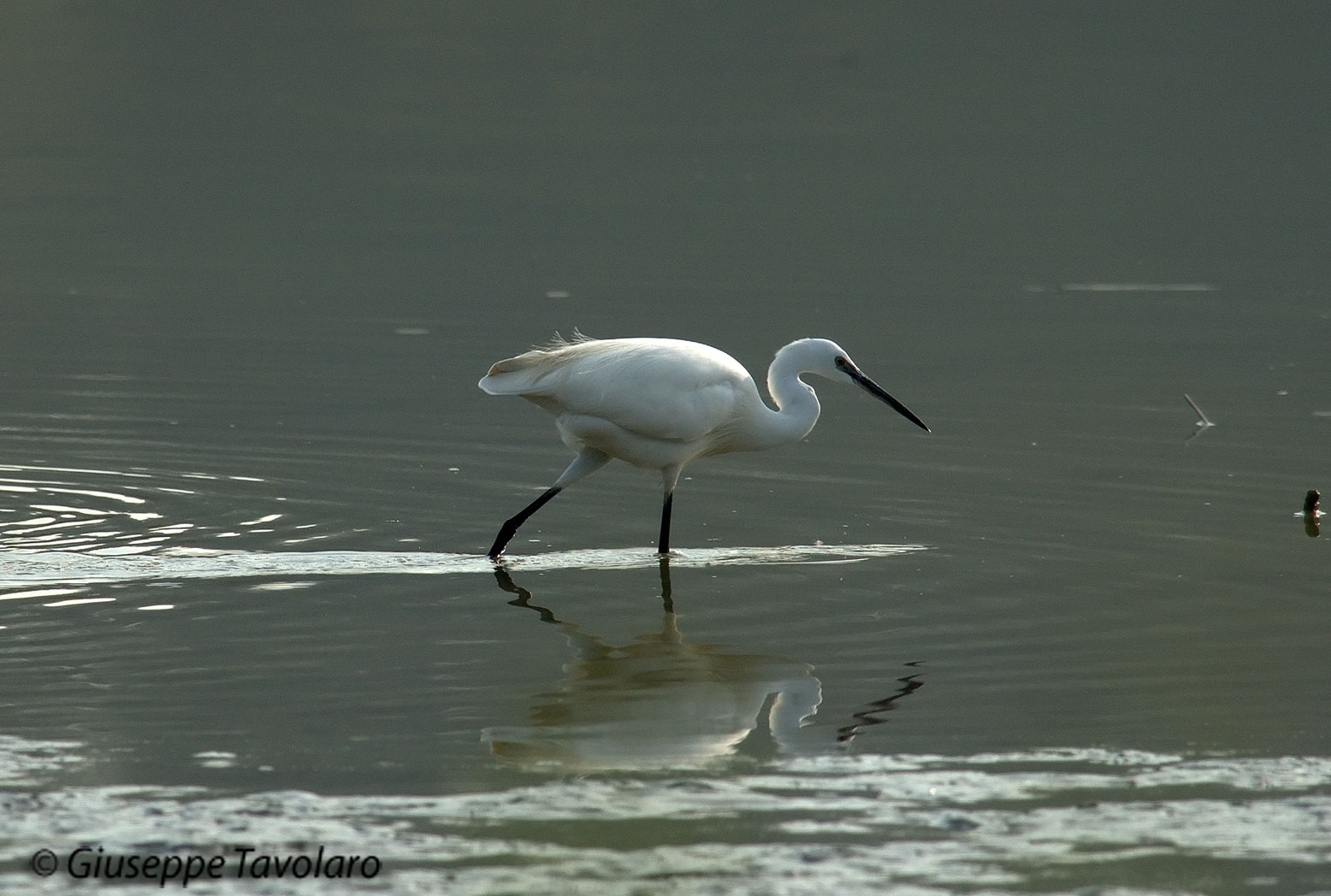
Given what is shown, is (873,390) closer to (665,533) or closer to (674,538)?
(674,538)

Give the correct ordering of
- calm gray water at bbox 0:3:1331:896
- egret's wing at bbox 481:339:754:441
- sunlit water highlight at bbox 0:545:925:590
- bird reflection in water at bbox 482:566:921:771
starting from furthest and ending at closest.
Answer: egret's wing at bbox 481:339:754:441
sunlit water highlight at bbox 0:545:925:590
bird reflection in water at bbox 482:566:921:771
calm gray water at bbox 0:3:1331:896

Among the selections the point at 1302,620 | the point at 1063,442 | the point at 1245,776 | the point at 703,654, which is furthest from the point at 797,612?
the point at 1063,442

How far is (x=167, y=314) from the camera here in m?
18.2

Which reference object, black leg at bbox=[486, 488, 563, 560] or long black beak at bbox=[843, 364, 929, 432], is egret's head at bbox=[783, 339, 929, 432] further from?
black leg at bbox=[486, 488, 563, 560]

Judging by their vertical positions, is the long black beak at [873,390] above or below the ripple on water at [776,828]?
above

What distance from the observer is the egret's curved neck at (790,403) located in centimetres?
1102

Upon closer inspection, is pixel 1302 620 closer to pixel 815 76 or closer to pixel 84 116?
pixel 84 116

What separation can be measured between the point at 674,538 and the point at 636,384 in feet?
3.63

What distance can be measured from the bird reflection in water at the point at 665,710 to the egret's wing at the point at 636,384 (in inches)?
60.5

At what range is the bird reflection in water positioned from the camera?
266 inches

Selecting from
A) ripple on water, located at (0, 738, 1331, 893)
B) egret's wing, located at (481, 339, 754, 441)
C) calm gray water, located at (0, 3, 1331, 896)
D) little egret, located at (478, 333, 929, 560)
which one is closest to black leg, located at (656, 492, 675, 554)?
little egret, located at (478, 333, 929, 560)

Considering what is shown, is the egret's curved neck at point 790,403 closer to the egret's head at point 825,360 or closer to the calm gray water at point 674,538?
the egret's head at point 825,360

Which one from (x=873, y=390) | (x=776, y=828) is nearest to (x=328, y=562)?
(x=873, y=390)

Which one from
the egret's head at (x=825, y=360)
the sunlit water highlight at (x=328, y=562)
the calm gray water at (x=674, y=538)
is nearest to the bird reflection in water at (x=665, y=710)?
the calm gray water at (x=674, y=538)
